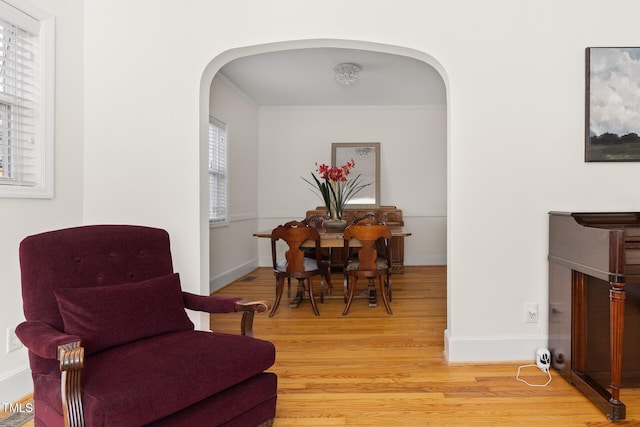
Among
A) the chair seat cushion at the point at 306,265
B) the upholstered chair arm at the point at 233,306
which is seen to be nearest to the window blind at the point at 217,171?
the chair seat cushion at the point at 306,265

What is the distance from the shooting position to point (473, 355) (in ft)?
9.07

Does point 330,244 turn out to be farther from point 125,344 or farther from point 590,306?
point 125,344

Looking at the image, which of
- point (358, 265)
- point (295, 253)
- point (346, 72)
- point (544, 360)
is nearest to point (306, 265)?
point (295, 253)

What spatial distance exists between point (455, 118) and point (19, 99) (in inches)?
104

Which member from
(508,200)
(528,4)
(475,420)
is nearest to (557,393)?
(475,420)

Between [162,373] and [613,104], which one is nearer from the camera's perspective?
[162,373]

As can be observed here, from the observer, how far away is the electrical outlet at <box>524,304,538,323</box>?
2.75 meters

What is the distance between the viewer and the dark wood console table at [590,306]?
214cm

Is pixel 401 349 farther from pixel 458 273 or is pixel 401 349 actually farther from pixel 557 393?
pixel 557 393

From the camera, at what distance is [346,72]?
16.0 ft

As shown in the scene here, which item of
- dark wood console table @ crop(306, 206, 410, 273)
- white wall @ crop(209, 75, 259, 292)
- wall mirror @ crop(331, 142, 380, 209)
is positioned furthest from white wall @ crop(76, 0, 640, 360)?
wall mirror @ crop(331, 142, 380, 209)

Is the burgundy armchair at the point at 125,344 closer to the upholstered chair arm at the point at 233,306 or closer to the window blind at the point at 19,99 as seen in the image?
the upholstered chair arm at the point at 233,306

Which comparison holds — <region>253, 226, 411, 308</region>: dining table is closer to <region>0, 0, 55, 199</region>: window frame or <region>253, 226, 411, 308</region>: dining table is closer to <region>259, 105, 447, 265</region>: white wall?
<region>0, 0, 55, 199</region>: window frame

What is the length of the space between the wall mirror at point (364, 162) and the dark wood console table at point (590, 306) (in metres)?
4.30
